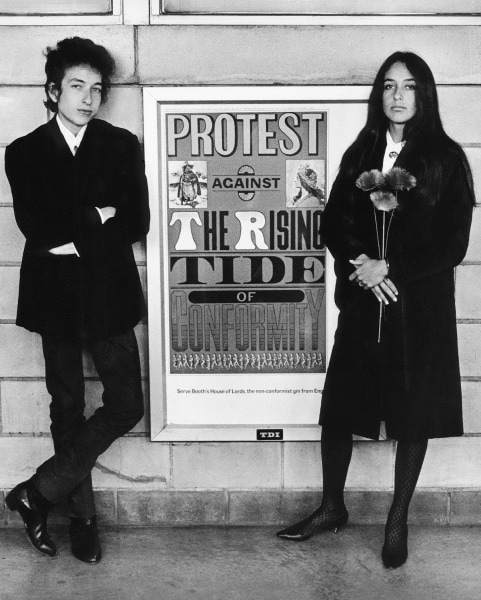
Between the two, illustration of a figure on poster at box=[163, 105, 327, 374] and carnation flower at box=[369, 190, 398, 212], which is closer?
carnation flower at box=[369, 190, 398, 212]

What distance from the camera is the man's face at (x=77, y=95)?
11.4ft

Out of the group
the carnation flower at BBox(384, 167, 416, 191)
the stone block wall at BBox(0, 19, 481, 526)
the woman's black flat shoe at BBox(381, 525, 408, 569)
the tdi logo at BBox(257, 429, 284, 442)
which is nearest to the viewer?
the carnation flower at BBox(384, 167, 416, 191)

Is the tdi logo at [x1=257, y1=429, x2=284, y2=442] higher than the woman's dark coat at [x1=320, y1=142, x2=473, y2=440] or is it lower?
lower

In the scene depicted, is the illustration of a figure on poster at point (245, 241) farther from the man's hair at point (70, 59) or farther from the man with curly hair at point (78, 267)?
the man's hair at point (70, 59)

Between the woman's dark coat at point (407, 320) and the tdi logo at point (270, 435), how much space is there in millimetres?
422

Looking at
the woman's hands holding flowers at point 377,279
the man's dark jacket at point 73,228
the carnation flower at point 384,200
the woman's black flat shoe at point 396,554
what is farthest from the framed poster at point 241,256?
the woman's black flat shoe at point 396,554

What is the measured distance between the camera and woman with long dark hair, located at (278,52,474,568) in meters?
3.33

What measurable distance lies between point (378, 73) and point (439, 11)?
18.0 inches

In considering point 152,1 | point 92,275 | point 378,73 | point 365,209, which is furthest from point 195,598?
point 152,1

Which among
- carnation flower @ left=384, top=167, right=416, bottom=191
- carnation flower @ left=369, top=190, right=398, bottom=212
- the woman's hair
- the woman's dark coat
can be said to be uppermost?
the woman's hair

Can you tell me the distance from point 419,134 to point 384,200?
1.21 ft

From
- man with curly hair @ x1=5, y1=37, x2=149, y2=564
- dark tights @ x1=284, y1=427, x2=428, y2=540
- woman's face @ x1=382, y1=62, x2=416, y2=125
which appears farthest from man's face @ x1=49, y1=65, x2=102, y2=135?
dark tights @ x1=284, y1=427, x2=428, y2=540

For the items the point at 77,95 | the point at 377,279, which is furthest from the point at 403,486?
the point at 77,95

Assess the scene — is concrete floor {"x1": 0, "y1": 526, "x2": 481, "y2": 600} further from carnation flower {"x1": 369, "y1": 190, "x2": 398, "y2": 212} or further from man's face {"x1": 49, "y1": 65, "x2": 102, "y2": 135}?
man's face {"x1": 49, "y1": 65, "x2": 102, "y2": 135}
